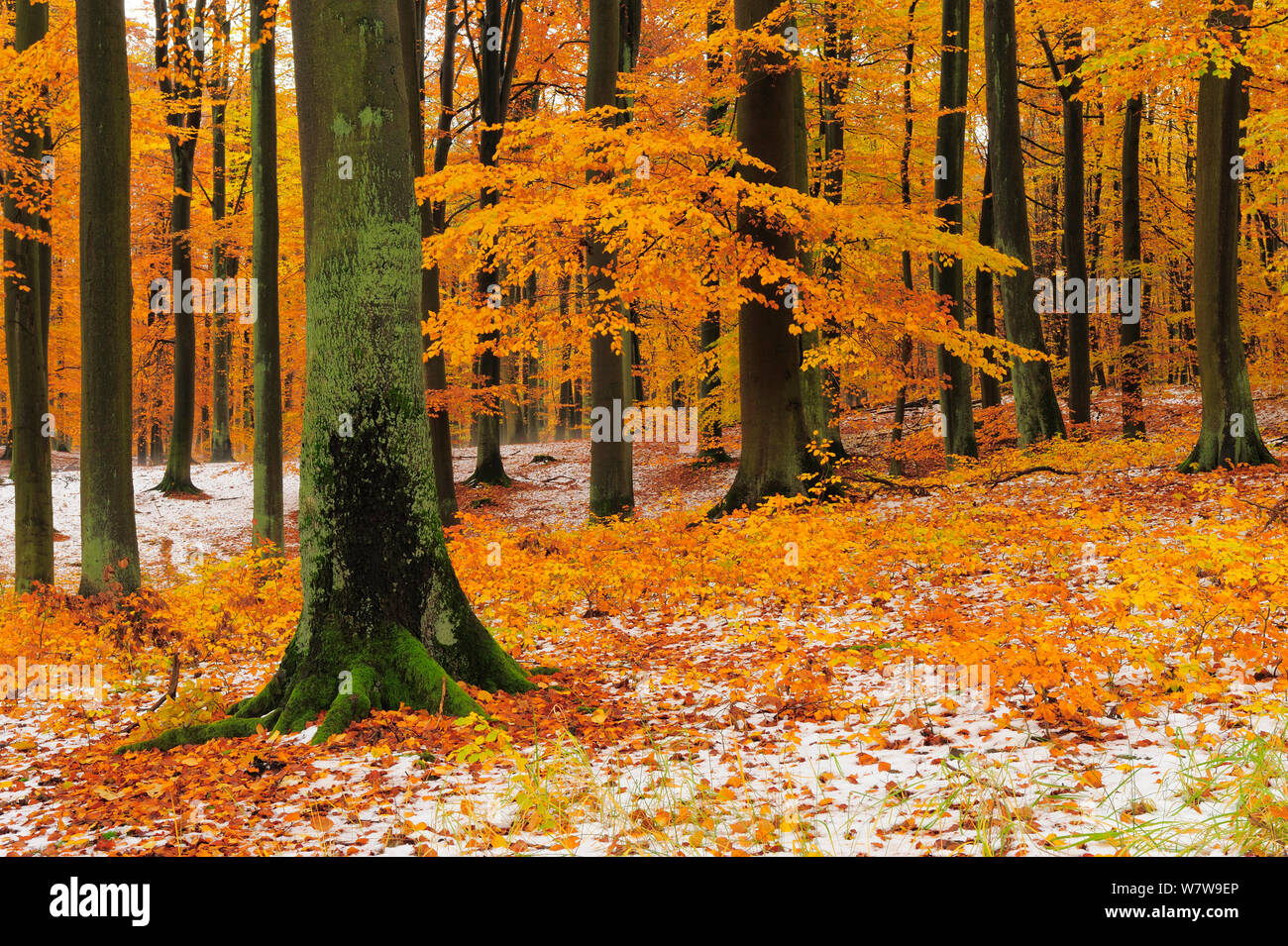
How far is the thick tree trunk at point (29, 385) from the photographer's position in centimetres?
1063

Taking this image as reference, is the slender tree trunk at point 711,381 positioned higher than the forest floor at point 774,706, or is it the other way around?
the slender tree trunk at point 711,381

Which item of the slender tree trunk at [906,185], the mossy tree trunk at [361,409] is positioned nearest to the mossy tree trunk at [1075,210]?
the slender tree trunk at [906,185]

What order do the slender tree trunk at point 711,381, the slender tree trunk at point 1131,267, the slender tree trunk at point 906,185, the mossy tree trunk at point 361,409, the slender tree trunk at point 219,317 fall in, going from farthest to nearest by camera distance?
the slender tree trunk at point 219,317, the slender tree trunk at point 711,381, the slender tree trunk at point 906,185, the slender tree trunk at point 1131,267, the mossy tree trunk at point 361,409

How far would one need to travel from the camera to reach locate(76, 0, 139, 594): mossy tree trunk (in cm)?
922

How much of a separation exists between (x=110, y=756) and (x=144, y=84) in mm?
18422

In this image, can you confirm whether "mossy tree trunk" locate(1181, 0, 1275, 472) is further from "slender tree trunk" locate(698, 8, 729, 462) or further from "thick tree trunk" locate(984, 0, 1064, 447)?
"slender tree trunk" locate(698, 8, 729, 462)

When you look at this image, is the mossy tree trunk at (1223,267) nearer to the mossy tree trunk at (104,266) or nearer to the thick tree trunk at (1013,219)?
the thick tree trunk at (1013,219)

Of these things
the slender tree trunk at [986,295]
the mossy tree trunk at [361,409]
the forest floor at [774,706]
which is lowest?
the forest floor at [774,706]

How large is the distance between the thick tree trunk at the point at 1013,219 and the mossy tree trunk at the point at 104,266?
13.1 meters

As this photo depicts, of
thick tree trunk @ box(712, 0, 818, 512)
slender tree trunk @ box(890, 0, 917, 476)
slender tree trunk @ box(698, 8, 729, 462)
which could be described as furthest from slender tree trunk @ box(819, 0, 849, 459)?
thick tree trunk @ box(712, 0, 818, 512)

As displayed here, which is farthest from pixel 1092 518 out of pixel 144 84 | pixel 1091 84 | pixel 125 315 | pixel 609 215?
pixel 144 84

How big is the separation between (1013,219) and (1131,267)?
14.9ft

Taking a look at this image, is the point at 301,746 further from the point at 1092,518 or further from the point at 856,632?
the point at 1092,518

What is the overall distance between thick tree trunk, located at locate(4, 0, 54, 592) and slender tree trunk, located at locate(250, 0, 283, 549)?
2.43 meters
